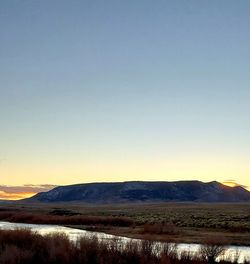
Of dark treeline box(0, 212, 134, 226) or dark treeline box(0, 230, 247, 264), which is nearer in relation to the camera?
dark treeline box(0, 230, 247, 264)

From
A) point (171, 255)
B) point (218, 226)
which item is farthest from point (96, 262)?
point (218, 226)

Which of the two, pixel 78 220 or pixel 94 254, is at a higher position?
pixel 78 220

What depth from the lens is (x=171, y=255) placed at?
26016mm

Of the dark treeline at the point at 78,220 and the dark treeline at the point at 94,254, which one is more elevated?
the dark treeline at the point at 78,220

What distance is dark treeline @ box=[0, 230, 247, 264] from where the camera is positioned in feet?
83.3

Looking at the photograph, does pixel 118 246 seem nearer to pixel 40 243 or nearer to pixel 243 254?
pixel 40 243

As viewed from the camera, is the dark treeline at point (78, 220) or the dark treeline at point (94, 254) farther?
the dark treeline at point (78, 220)

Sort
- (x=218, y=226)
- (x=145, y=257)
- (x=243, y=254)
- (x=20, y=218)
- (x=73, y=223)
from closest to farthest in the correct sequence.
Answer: (x=145, y=257)
(x=243, y=254)
(x=218, y=226)
(x=73, y=223)
(x=20, y=218)

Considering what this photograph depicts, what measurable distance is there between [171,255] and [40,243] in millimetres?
7721

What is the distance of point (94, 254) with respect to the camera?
86.5 ft

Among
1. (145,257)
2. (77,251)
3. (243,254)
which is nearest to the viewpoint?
(145,257)

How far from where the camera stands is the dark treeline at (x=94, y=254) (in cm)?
2539

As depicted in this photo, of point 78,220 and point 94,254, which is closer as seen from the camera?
point 94,254

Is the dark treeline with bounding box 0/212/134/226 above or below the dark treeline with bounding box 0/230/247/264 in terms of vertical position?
above
